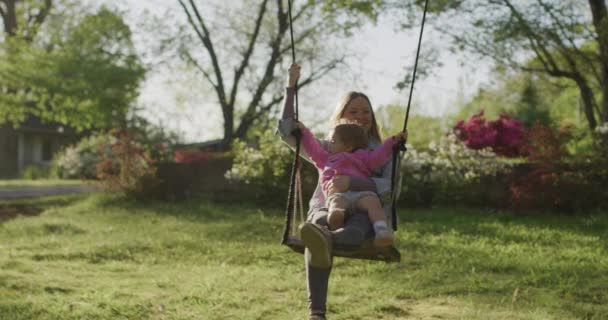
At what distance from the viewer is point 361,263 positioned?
716 cm

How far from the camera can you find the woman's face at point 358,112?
4.24 m

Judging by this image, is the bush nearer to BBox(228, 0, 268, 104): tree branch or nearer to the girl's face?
BBox(228, 0, 268, 104): tree branch

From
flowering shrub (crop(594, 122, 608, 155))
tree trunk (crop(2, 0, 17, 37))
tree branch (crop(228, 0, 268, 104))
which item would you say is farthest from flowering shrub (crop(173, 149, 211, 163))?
tree trunk (crop(2, 0, 17, 37))

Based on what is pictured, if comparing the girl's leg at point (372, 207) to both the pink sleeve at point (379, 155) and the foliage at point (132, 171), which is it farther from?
the foliage at point (132, 171)

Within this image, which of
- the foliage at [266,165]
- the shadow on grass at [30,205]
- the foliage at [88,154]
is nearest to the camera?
the foliage at [266,165]

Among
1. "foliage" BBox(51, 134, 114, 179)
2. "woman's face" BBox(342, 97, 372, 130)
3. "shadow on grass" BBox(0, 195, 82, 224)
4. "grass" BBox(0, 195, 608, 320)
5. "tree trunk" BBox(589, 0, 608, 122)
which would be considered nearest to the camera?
"woman's face" BBox(342, 97, 372, 130)

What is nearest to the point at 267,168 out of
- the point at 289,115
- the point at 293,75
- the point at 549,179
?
the point at 549,179

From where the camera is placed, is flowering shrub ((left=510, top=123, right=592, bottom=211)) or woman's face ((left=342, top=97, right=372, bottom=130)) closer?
woman's face ((left=342, top=97, right=372, bottom=130))

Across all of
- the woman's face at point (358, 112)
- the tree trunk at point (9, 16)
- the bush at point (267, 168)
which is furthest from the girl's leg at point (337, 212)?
the tree trunk at point (9, 16)

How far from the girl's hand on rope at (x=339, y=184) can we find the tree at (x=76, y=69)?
1491 centimetres

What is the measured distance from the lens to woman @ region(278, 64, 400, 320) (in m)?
3.52

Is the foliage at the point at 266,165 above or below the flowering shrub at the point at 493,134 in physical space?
below

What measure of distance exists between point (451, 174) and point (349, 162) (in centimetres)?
795

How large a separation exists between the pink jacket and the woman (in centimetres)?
7
